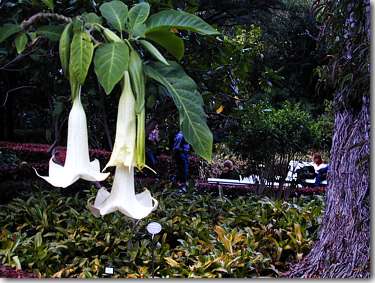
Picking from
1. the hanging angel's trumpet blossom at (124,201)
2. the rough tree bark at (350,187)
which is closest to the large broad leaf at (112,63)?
the hanging angel's trumpet blossom at (124,201)

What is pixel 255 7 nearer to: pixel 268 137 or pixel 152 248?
pixel 268 137

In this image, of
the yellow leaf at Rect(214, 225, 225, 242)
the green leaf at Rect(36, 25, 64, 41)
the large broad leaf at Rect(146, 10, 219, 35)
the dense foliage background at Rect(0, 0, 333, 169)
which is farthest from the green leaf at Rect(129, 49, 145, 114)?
the yellow leaf at Rect(214, 225, 225, 242)

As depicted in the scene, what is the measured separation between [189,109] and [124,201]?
5.7 inches

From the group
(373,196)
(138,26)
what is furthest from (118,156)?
(373,196)

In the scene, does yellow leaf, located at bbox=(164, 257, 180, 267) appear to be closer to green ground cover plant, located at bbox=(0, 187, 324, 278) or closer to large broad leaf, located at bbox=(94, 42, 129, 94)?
green ground cover plant, located at bbox=(0, 187, 324, 278)

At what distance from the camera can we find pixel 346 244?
5.28 ft

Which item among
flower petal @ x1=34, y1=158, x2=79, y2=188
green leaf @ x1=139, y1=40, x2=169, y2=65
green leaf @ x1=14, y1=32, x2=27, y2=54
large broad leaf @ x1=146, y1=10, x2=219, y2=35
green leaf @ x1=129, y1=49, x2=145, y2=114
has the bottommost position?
flower petal @ x1=34, y1=158, x2=79, y2=188

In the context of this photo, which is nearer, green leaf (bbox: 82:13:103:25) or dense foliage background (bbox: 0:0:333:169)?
green leaf (bbox: 82:13:103:25)

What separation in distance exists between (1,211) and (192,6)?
1.05 metres

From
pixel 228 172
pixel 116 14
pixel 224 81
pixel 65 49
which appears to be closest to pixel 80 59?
pixel 65 49

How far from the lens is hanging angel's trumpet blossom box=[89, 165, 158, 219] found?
0.70 m

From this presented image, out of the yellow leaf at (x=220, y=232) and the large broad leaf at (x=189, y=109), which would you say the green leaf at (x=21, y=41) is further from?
the yellow leaf at (x=220, y=232)

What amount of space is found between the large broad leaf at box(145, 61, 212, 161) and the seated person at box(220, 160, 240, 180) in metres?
1.13

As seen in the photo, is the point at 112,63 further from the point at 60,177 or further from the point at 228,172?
the point at 228,172
